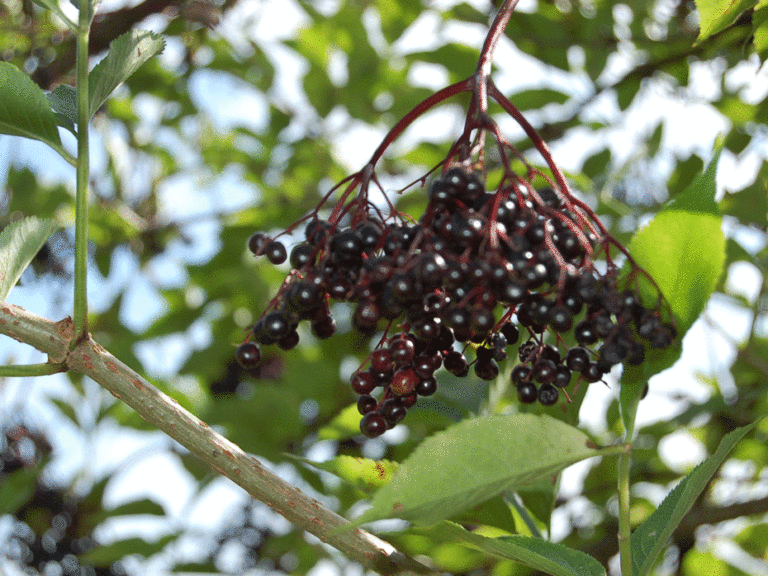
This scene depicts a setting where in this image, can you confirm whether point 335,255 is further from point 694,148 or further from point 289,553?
point 289,553

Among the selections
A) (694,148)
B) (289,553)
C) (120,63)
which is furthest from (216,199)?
(120,63)

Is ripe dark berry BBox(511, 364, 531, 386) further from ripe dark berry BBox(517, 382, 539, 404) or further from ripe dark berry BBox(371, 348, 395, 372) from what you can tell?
ripe dark berry BBox(371, 348, 395, 372)

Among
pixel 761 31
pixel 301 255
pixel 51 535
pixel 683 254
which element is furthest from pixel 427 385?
pixel 51 535

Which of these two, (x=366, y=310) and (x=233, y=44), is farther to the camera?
(x=233, y=44)

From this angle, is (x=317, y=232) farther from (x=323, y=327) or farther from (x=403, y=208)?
(x=403, y=208)

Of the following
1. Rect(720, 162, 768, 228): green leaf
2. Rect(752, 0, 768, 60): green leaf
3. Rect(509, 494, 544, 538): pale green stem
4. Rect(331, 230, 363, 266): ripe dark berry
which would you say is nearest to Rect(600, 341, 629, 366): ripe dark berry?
Rect(331, 230, 363, 266): ripe dark berry
